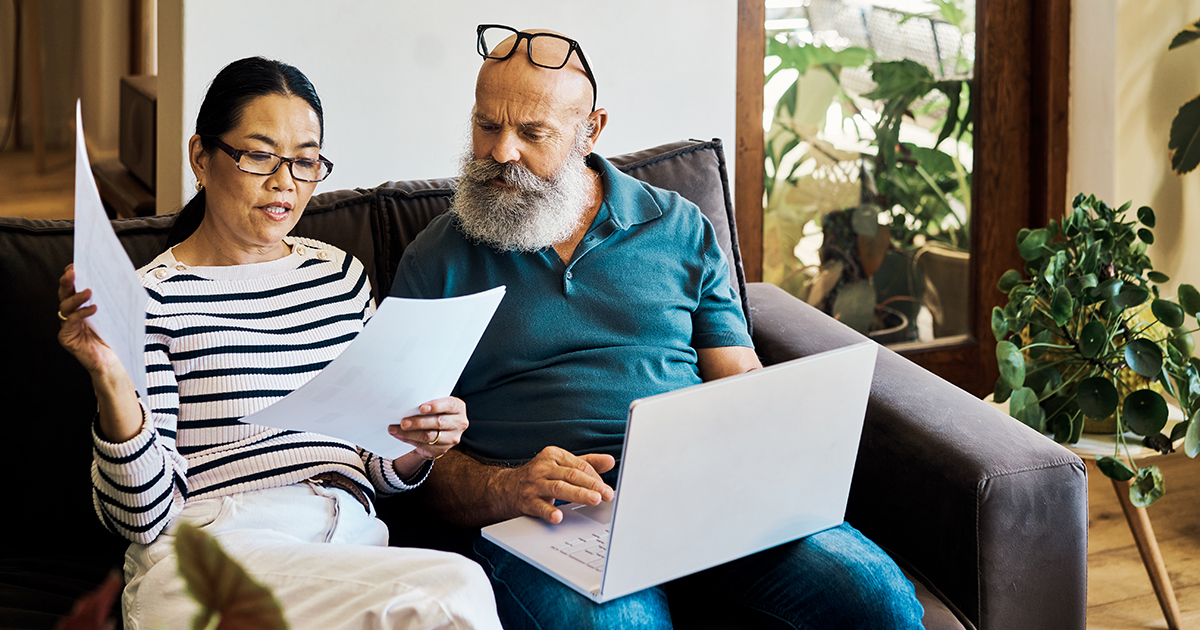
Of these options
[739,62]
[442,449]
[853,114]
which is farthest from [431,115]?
[853,114]

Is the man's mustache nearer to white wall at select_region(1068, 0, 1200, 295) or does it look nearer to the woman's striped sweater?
the woman's striped sweater

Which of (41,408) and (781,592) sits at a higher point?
(41,408)

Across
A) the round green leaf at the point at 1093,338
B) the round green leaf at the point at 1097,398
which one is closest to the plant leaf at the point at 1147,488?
the round green leaf at the point at 1097,398

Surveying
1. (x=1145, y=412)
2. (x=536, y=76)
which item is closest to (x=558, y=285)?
(x=536, y=76)

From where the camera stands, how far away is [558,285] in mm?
1465

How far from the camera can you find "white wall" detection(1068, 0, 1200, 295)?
2586 millimetres

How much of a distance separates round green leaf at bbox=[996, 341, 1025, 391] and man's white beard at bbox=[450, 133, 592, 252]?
32.3 inches

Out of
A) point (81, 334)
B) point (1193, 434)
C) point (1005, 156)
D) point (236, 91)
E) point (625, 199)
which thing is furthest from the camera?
point (1005, 156)

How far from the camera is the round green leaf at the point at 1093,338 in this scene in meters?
1.81

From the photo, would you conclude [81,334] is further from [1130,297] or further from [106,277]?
[1130,297]

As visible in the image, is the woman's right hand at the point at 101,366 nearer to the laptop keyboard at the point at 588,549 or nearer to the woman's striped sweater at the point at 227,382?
the woman's striped sweater at the point at 227,382

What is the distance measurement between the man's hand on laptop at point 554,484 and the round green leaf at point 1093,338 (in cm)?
107

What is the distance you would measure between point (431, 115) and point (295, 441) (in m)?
0.94

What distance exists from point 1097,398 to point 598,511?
3.46ft
